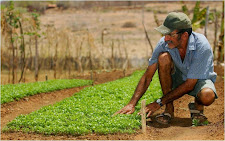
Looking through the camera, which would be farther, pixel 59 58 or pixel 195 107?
pixel 59 58

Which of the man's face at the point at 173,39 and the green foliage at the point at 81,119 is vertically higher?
the man's face at the point at 173,39

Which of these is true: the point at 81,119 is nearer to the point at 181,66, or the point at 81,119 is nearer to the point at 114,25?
Answer: the point at 181,66

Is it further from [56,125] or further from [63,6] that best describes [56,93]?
[63,6]

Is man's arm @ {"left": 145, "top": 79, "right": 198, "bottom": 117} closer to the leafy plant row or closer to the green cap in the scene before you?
the green cap

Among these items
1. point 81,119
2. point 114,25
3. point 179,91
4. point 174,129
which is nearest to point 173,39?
point 179,91

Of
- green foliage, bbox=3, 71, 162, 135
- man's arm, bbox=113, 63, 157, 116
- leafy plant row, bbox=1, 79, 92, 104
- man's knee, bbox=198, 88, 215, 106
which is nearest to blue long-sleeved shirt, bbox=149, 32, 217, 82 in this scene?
man's knee, bbox=198, 88, 215, 106

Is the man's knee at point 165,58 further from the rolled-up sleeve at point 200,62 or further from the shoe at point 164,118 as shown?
the shoe at point 164,118

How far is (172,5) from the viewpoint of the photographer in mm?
35062

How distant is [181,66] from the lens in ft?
21.5

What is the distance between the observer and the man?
621 centimetres

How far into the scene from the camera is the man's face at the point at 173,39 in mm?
6219

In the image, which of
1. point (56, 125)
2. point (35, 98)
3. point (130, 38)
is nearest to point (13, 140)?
point (56, 125)

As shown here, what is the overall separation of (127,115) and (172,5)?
29395mm

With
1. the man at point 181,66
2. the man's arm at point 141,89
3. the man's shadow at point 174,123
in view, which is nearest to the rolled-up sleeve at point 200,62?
the man at point 181,66
